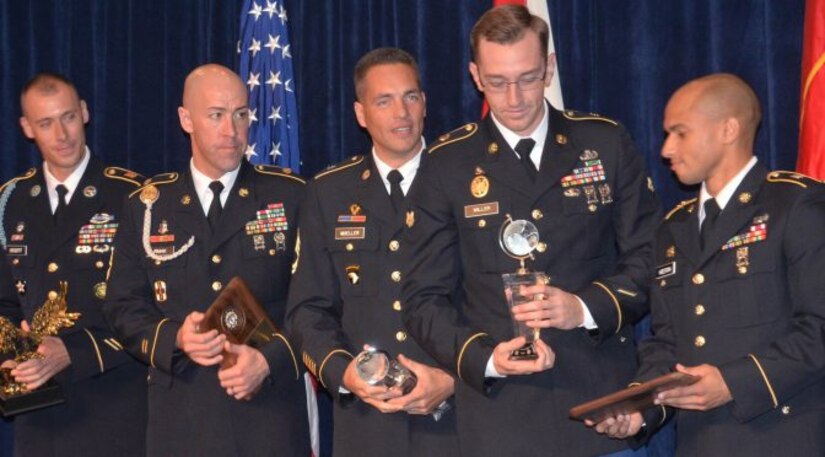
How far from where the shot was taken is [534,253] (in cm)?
388

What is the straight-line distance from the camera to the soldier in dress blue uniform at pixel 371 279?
419 centimetres

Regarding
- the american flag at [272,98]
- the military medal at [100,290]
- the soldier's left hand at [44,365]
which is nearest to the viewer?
the soldier's left hand at [44,365]

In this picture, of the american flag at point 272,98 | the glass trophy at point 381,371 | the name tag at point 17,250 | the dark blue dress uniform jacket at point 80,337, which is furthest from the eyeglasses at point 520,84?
the name tag at point 17,250

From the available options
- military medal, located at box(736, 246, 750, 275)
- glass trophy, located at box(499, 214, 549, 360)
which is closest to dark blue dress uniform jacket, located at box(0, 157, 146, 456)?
glass trophy, located at box(499, 214, 549, 360)

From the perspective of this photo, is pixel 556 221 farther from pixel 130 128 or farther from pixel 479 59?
pixel 130 128

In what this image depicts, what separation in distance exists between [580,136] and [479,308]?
70 centimetres

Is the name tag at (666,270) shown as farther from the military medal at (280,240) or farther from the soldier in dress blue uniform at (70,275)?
the soldier in dress blue uniform at (70,275)

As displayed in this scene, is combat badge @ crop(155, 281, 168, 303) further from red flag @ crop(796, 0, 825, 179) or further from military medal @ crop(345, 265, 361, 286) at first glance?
red flag @ crop(796, 0, 825, 179)

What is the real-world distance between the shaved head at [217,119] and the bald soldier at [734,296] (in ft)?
6.05

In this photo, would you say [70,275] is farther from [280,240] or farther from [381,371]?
[381,371]

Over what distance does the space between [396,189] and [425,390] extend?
A: 0.91 metres

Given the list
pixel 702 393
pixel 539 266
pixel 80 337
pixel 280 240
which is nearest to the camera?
pixel 702 393

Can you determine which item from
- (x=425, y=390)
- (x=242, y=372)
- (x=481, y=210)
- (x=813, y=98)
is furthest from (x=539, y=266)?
(x=813, y=98)

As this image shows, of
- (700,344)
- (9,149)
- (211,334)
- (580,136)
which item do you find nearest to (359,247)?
(211,334)
